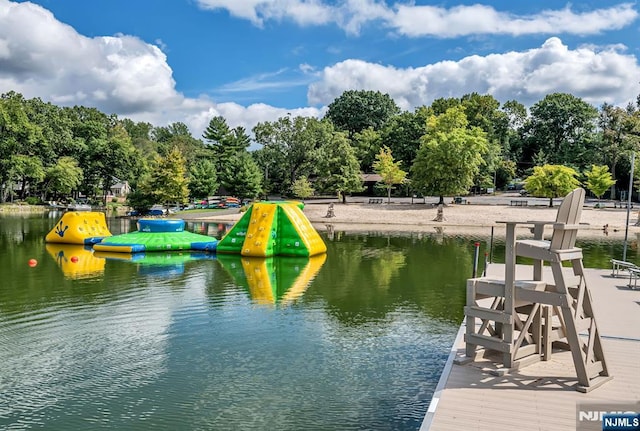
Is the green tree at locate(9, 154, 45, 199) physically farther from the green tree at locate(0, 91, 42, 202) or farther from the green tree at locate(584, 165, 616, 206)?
the green tree at locate(584, 165, 616, 206)

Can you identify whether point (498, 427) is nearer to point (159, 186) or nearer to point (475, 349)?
point (475, 349)

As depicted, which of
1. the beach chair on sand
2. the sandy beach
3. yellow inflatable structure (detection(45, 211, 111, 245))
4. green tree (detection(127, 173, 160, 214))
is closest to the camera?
the beach chair on sand

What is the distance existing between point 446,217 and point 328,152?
1769 cm

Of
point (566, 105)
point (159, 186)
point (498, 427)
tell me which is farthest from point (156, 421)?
point (566, 105)

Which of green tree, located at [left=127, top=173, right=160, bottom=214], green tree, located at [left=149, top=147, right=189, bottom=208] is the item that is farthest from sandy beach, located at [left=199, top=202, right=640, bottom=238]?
green tree, located at [left=127, top=173, right=160, bottom=214]

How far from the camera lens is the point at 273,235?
2570cm

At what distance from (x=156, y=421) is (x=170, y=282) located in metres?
11.4

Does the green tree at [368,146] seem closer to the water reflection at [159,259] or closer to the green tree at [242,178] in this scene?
the green tree at [242,178]

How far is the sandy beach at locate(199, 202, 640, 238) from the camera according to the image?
145ft

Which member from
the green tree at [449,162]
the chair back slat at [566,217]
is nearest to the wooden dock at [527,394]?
the chair back slat at [566,217]

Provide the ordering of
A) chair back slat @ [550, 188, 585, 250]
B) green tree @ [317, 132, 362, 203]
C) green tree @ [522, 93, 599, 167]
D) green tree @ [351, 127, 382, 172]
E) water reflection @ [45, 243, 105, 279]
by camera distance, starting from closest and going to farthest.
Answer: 1. chair back slat @ [550, 188, 585, 250]
2. water reflection @ [45, 243, 105, 279]
3. green tree @ [317, 132, 362, 203]
4. green tree @ [351, 127, 382, 172]
5. green tree @ [522, 93, 599, 167]

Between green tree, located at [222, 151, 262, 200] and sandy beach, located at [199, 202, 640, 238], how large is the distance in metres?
11.2
